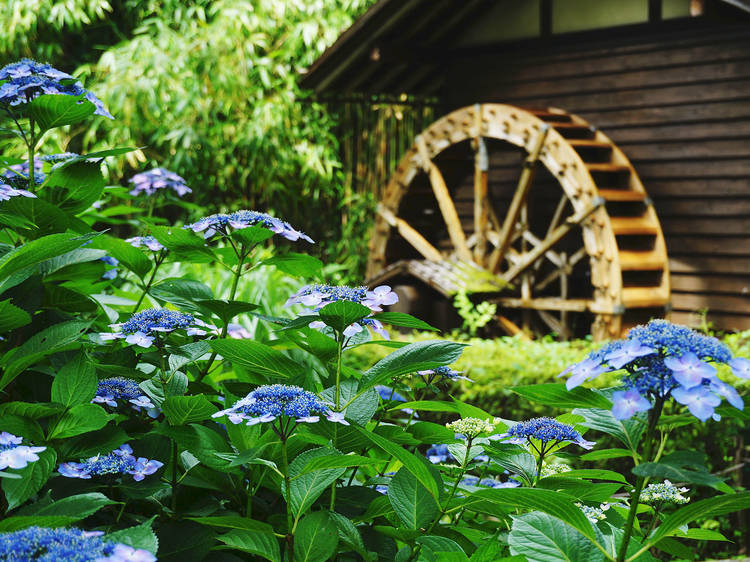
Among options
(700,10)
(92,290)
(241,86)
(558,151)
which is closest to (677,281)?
(558,151)

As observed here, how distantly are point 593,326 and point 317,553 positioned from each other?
580cm

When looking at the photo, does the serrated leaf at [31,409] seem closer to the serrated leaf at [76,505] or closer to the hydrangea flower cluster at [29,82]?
the serrated leaf at [76,505]

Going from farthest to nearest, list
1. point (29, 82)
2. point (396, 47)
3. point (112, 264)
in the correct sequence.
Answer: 1. point (396, 47)
2. point (112, 264)
3. point (29, 82)

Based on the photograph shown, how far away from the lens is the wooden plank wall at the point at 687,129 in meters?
6.36

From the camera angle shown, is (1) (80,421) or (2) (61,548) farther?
(1) (80,421)

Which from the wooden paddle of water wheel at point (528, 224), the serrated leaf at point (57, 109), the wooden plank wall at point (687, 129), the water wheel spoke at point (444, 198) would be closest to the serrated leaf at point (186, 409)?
the serrated leaf at point (57, 109)

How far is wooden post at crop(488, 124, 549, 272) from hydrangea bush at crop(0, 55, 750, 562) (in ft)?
18.2

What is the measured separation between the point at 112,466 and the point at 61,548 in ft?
1.26

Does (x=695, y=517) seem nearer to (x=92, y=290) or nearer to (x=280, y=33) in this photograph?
(x=92, y=290)

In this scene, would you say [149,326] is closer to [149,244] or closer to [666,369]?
[149,244]

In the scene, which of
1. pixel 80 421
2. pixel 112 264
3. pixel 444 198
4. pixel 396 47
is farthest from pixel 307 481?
pixel 396 47

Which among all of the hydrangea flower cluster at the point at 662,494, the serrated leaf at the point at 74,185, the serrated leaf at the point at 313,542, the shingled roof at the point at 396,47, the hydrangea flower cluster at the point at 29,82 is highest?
the shingled roof at the point at 396,47

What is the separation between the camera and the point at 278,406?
1.04m

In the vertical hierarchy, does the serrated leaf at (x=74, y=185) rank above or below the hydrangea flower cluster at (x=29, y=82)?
below
